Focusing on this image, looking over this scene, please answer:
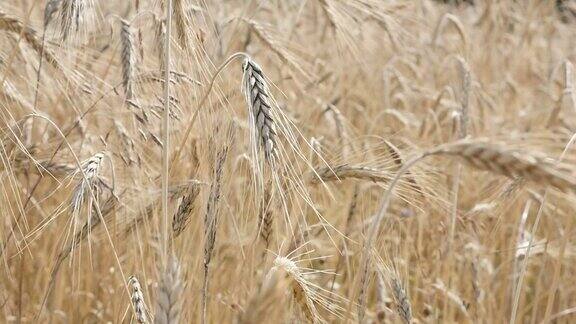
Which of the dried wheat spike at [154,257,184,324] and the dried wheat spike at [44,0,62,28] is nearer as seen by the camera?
the dried wheat spike at [154,257,184,324]

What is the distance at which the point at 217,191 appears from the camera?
1351mm

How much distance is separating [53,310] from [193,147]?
50 cm

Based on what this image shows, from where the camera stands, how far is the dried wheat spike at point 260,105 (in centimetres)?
119

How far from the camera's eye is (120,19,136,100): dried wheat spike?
1606 millimetres

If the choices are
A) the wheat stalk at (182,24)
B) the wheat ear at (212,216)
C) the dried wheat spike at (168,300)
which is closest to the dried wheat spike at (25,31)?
the wheat stalk at (182,24)

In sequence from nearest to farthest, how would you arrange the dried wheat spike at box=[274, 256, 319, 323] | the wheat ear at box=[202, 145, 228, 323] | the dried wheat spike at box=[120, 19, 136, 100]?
the dried wheat spike at box=[274, 256, 319, 323] → the wheat ear at box=[202, 145, 228, 323] → the dried wheat spike at box=[120, 19, 136, 100]

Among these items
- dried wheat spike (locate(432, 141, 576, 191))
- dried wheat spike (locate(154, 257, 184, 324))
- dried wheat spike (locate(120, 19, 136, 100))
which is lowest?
dried wheat spike (locate(154, 257, 184, 324))

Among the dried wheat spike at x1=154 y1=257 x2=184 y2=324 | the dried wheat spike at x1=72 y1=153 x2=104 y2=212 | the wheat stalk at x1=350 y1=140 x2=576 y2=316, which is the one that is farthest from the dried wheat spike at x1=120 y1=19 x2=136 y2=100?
the wheat stalk at x1=350 y1=140 x2=576 y2=316

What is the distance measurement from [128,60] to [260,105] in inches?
19.9

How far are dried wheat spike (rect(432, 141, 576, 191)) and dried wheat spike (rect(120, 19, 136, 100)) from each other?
0.85 meters

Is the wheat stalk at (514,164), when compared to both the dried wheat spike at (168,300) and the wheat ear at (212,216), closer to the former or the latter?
the dried wheat spike at (168,300)

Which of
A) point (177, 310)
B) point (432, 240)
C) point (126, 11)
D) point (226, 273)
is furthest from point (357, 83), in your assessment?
point (177, 310)

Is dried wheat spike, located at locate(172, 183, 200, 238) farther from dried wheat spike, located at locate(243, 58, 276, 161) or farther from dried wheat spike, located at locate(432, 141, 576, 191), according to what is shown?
dried wheat spike, located at locate(432, 141, 576, 191)

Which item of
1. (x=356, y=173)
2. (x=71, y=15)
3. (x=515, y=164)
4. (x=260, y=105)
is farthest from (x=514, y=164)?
(x=71, y=15)
